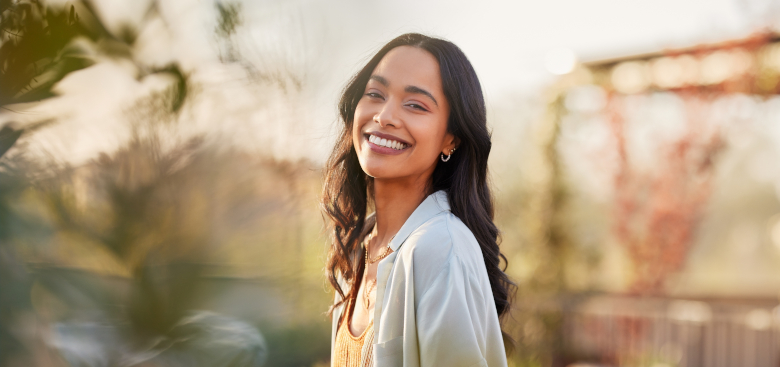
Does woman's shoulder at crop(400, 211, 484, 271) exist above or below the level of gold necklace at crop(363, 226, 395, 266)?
above

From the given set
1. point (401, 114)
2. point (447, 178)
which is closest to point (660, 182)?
point (447, 178)

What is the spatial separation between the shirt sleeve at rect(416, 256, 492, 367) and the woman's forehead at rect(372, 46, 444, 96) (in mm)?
519

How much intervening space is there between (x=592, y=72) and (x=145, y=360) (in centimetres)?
625

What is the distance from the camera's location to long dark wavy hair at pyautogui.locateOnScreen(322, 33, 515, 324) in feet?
5.06

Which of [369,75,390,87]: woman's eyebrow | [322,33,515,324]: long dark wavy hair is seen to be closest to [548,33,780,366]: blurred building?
[322,33,515,324]: long dark wavy hair

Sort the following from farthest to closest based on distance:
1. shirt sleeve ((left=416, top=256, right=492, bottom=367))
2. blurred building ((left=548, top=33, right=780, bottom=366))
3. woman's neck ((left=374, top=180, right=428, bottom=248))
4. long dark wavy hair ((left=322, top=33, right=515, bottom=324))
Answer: blurred building ((left=548, top=33, right=780, bottom=366)) < woman's neck ((left=374, top=180, right=428, bottom=248)) < long dark wavy hair ((left=322, top=33, right=515, bottom=324)) < shirt sleeve ((left=416, top=256, right=492, bottom=367))

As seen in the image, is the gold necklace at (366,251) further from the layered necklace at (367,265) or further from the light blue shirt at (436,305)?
the light blue shirt at (436,305)

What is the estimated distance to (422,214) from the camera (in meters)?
1.51

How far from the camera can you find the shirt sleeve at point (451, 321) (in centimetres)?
117

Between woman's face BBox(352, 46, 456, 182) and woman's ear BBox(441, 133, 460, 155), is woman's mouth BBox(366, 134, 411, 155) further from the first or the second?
woman's ear BBox(441, 133, 460, 155)

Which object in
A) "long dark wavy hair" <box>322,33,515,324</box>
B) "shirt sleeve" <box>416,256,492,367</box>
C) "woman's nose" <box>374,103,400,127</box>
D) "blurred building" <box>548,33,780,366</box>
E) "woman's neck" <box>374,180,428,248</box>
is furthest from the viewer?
"blurred building" <box>548,33,780,366</box>

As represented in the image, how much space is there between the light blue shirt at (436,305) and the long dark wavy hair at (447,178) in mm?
209

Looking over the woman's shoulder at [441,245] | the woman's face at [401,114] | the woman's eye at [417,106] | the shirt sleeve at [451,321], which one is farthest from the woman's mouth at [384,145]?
the shirt sleeve at [451,321]

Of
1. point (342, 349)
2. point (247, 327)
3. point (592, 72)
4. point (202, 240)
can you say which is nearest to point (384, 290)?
point (342, 349)
